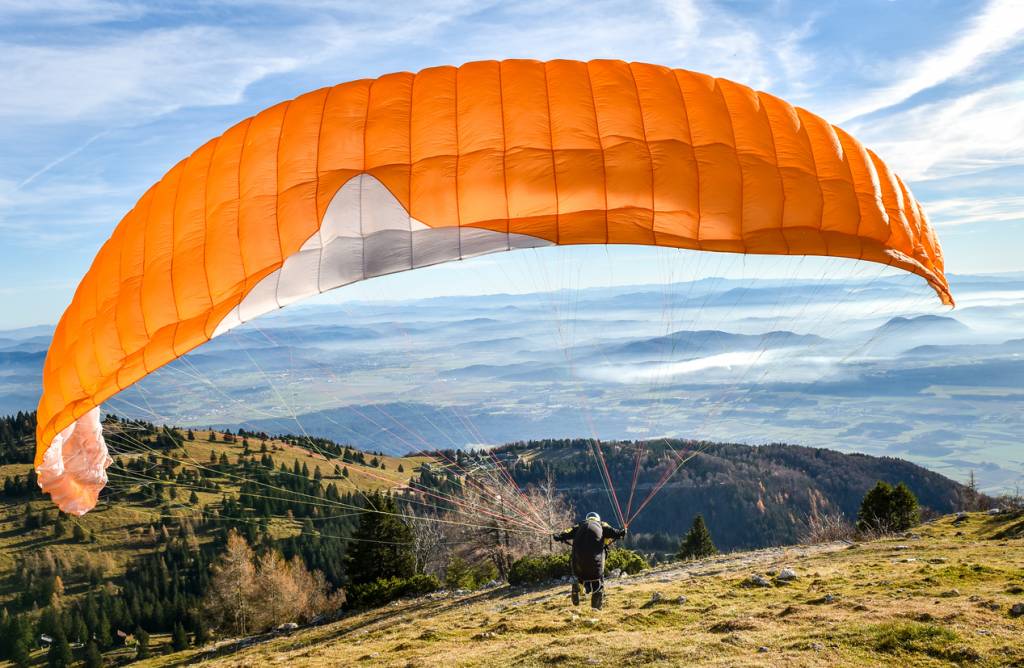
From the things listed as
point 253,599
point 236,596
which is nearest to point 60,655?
point 236,596

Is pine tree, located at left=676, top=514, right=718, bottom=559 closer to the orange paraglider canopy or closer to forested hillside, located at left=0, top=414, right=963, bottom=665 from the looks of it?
forested hillside, located at left=0, top=414, right=963, bottom=665

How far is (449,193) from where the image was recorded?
9.62 meters

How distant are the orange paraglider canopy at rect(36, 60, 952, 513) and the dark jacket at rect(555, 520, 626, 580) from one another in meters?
4.63

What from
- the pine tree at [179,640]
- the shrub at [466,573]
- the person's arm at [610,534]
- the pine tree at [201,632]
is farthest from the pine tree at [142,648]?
the person's arm at [610,534]

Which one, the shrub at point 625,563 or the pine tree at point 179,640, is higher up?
Answer: the shrub at point 625,563

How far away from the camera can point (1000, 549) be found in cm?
2100

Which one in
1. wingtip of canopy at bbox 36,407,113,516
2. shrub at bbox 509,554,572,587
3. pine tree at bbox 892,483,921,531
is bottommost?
shrub at bbox 509,554,572,587

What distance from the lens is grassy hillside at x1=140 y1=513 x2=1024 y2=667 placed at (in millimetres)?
11867

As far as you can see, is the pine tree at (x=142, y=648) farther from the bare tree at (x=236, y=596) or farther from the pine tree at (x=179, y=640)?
the bare tree at (x=236, y=596)

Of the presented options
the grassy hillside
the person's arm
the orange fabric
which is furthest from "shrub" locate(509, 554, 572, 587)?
the orange fabric

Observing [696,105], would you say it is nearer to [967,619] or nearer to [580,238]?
[580,238]

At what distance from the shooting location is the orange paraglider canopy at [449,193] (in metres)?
9.65

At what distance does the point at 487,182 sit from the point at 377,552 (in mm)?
37335

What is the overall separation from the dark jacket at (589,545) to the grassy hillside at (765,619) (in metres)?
2.49
